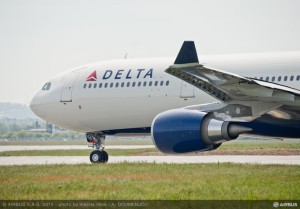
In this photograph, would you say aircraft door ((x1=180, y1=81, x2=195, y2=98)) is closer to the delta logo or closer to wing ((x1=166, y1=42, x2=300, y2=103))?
wing ((x1=166, y1=42, x2=300, y2=103))

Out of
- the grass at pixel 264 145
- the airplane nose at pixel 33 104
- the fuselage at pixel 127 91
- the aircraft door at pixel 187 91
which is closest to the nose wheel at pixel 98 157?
the fuselage at pixel 127 91

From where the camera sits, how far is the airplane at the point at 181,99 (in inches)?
709

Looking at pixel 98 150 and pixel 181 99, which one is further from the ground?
pixel 181 99

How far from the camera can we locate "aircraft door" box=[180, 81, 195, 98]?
23.4m

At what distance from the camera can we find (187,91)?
2358 centimetres

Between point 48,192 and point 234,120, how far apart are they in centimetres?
592

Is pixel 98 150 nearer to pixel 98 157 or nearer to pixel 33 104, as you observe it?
pixel 98 157

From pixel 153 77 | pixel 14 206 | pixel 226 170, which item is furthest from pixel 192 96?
pixel 14 206

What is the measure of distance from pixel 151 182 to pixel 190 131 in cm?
177

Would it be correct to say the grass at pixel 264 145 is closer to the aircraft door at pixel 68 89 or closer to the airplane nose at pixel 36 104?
the airplane nose at pixel 36 104

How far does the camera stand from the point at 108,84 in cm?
2570

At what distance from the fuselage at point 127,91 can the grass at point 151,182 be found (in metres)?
2.48

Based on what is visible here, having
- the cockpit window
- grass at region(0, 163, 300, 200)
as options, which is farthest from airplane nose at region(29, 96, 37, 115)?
grass at region(0, 163, 300, 200)

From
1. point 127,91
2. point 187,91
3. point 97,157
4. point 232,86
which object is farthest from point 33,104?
point 232,86
